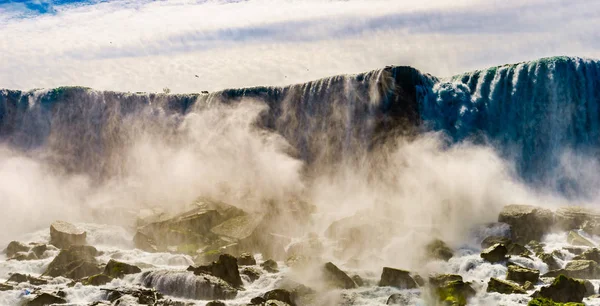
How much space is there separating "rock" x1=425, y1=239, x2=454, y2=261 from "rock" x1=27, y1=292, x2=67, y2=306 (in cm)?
1634

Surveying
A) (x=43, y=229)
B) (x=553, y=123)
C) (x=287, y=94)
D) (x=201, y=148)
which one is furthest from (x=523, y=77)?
(x=43, y=229)

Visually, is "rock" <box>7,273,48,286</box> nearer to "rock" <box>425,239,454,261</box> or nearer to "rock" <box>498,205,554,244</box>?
"rock" <box>425,239,454,261</box>

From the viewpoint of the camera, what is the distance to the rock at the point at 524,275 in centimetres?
2486

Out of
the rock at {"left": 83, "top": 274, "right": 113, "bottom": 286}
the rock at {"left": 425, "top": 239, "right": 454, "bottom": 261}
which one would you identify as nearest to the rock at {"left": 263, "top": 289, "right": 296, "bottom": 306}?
the rock at {"left": 83, "top": 274, "right": 113, "bottom": 286}

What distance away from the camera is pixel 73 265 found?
29.4 metres

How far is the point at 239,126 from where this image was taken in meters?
47.3

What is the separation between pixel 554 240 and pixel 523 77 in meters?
13.7

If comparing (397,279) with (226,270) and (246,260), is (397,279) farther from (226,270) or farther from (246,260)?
(246,260)

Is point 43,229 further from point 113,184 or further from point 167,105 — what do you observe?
point 167,105

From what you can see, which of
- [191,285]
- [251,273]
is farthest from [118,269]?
[251,273]

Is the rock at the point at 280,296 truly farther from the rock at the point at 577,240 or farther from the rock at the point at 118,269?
the rock at the point at 577,240

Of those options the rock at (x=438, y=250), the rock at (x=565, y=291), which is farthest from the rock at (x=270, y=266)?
the rock at (x=565, y=291)

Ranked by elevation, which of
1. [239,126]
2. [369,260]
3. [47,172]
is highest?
[239,126]

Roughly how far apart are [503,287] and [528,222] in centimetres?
851
